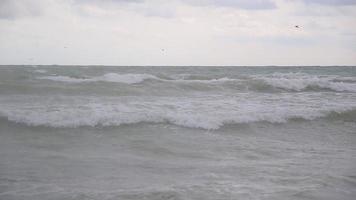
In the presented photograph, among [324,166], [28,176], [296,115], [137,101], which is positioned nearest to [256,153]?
[324,166]

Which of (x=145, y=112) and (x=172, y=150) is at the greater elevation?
(x=145, y=112)

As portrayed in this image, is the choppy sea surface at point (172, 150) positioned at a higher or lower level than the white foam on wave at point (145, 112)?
lower

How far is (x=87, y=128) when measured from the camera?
324 inches

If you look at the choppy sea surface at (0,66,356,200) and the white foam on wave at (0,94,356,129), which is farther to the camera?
the white foam on wave at (0,94,356,129)

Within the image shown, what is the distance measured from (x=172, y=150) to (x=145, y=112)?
118 inches

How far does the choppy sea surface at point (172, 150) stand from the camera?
447cm

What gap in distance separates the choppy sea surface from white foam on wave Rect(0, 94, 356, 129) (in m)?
0.02

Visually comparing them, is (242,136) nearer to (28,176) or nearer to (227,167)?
(227,167)

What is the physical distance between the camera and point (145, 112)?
9438 millimetres

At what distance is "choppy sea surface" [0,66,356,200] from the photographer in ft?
14.7

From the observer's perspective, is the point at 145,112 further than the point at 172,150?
Yes

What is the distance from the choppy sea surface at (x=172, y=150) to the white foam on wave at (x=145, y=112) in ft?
0.08

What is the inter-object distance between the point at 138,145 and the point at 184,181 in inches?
88.9

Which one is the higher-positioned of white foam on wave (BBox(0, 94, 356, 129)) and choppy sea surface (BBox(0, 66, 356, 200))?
white foam on wave (BBox(0, 94, 356, 129))
